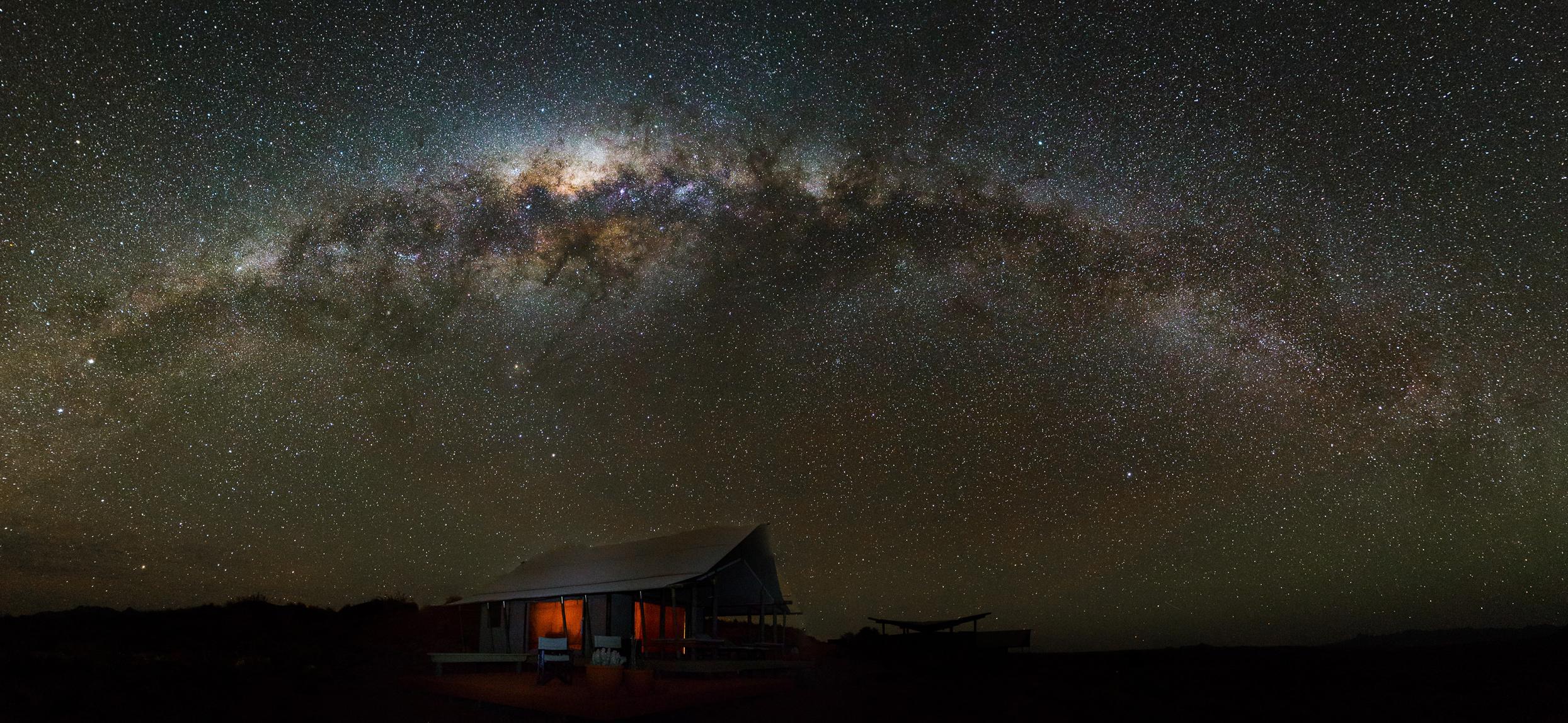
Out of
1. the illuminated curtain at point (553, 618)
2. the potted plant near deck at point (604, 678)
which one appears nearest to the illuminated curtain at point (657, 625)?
the illuminated curtain at point (553, 618)

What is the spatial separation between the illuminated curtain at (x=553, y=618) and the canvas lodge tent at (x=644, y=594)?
0.08ft

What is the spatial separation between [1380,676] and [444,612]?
37.1m

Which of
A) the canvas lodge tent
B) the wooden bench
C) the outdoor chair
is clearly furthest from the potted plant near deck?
the canvas lodge tent

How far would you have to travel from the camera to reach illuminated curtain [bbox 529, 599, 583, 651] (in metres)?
23.1

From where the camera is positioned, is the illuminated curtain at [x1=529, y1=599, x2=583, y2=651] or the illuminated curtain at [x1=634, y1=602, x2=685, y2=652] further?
the illuminated curtain at [x1=529, y1=599, x2=583, y2=651]

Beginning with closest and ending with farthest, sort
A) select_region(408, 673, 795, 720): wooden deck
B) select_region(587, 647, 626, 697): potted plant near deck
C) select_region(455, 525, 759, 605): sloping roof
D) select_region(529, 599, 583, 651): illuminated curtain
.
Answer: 1. select_region(408, 673, 795, 720): wooden deck
2. select_region(587, 647, 626, 697): potted plant near deck
3. select_region(455, 525, 759, 605): sloping roof
4. select_region(529, 599, 583, 651): illuminated curtain

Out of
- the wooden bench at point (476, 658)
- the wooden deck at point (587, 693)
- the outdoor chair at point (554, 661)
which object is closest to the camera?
the wooden deck at point (587, 693)

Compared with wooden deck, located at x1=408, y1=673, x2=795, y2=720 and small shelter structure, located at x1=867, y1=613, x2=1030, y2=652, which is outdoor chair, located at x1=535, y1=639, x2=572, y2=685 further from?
small shelter structure, located at x1=867, y1=613, x2=1030, y2=652

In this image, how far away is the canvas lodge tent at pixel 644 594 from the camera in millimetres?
21062

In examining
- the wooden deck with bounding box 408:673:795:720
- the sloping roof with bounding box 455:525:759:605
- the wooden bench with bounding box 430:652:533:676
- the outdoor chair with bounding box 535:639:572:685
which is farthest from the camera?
the sloping roof with bounding box 455:525:759:605

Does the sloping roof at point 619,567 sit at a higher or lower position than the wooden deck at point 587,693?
higher

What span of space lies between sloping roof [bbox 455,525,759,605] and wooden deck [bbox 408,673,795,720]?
137 inches

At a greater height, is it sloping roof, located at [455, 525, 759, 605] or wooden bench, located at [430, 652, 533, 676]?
sloping roof, located at [455, 525, 759, 605]

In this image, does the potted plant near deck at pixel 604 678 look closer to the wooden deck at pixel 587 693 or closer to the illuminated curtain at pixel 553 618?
the wooden deck at pixel 587 693
